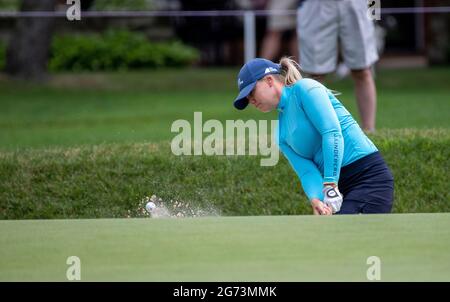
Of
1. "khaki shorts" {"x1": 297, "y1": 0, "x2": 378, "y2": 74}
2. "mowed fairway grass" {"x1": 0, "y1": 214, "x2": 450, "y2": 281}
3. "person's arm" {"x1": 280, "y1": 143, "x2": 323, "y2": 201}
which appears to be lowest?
"mowed fairway grass" {"x1": 0, "y1": 214, "x2": 450, "y2": 281}

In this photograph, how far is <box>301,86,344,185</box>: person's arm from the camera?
5652mm

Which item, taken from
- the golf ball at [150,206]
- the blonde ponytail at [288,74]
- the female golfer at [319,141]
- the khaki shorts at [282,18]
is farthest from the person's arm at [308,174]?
the khaki shorts at [282,18]

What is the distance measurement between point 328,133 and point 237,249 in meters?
0.87

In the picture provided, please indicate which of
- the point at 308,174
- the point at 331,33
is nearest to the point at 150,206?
the point at 308,174

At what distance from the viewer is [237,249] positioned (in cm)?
521

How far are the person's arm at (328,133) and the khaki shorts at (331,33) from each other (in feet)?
13.4

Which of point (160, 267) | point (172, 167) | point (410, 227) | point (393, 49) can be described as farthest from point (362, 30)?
point (393, 49)

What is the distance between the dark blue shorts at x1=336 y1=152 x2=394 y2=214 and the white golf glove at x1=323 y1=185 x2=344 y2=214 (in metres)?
0.31

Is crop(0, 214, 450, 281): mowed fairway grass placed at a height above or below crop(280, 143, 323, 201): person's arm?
below

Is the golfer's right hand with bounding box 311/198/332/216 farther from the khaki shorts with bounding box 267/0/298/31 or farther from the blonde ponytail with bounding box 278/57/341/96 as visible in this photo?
the khaki shorts with bounding box 267/0/298/31

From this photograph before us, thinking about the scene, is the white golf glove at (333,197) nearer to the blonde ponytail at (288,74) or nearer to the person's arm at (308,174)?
the person's arm at (308,174)

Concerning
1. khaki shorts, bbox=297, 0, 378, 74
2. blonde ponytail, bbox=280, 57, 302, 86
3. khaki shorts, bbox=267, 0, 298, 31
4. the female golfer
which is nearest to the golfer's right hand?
the female golfer

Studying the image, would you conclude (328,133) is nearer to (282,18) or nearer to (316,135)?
(316,135)

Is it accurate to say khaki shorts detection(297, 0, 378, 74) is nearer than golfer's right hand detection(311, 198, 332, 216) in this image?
No
